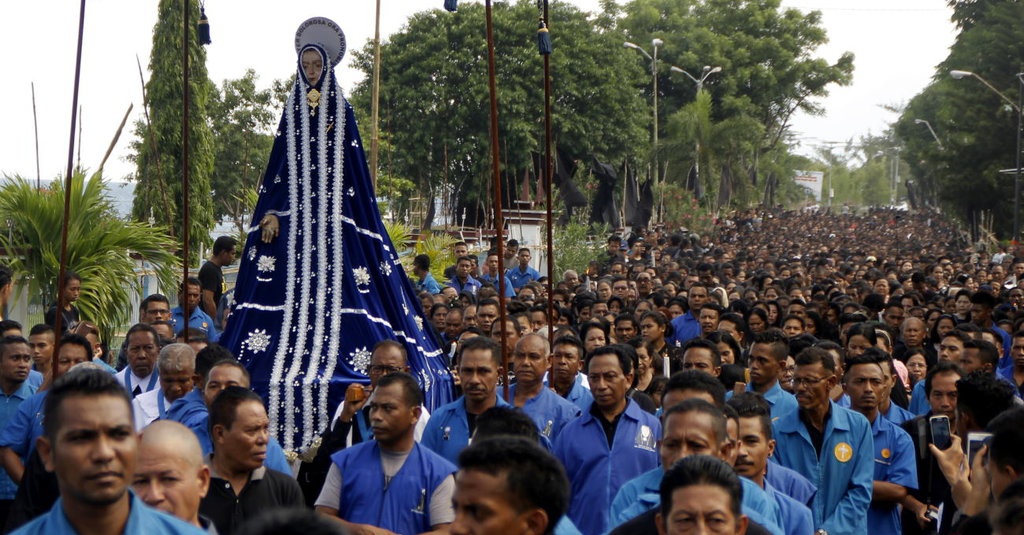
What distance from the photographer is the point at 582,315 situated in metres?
13.7

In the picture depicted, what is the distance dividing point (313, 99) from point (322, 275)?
1.25 m

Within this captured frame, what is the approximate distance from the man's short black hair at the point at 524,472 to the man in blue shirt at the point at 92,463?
82 centimetres

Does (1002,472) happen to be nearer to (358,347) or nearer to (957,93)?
(358,347)

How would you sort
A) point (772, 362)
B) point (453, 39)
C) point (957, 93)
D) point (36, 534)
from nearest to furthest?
point (36, 534)
point (772, 362)
point (453, 39)
point (957, 93)

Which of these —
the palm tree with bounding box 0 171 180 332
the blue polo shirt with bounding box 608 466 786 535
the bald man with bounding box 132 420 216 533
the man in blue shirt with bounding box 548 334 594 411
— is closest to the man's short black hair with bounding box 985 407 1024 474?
the blue polo shirt with bounding box 608 466 786 535

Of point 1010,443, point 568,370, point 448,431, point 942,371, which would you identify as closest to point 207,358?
point 448,431

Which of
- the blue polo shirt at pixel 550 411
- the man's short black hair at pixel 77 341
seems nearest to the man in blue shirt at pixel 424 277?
the man's short black hair at pixel 77 341

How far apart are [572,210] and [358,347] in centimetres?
2538

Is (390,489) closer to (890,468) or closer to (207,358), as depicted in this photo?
(207,358)

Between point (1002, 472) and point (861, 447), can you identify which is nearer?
point (1002, 472)

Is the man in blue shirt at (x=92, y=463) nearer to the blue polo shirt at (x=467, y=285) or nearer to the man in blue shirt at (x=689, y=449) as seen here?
the man in blue shirt at (x=689, y=449)

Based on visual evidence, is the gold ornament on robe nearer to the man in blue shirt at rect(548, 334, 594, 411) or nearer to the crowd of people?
the crowd of people

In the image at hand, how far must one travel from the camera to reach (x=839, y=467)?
22.3 feet

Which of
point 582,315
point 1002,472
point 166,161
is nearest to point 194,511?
point 1002,472
